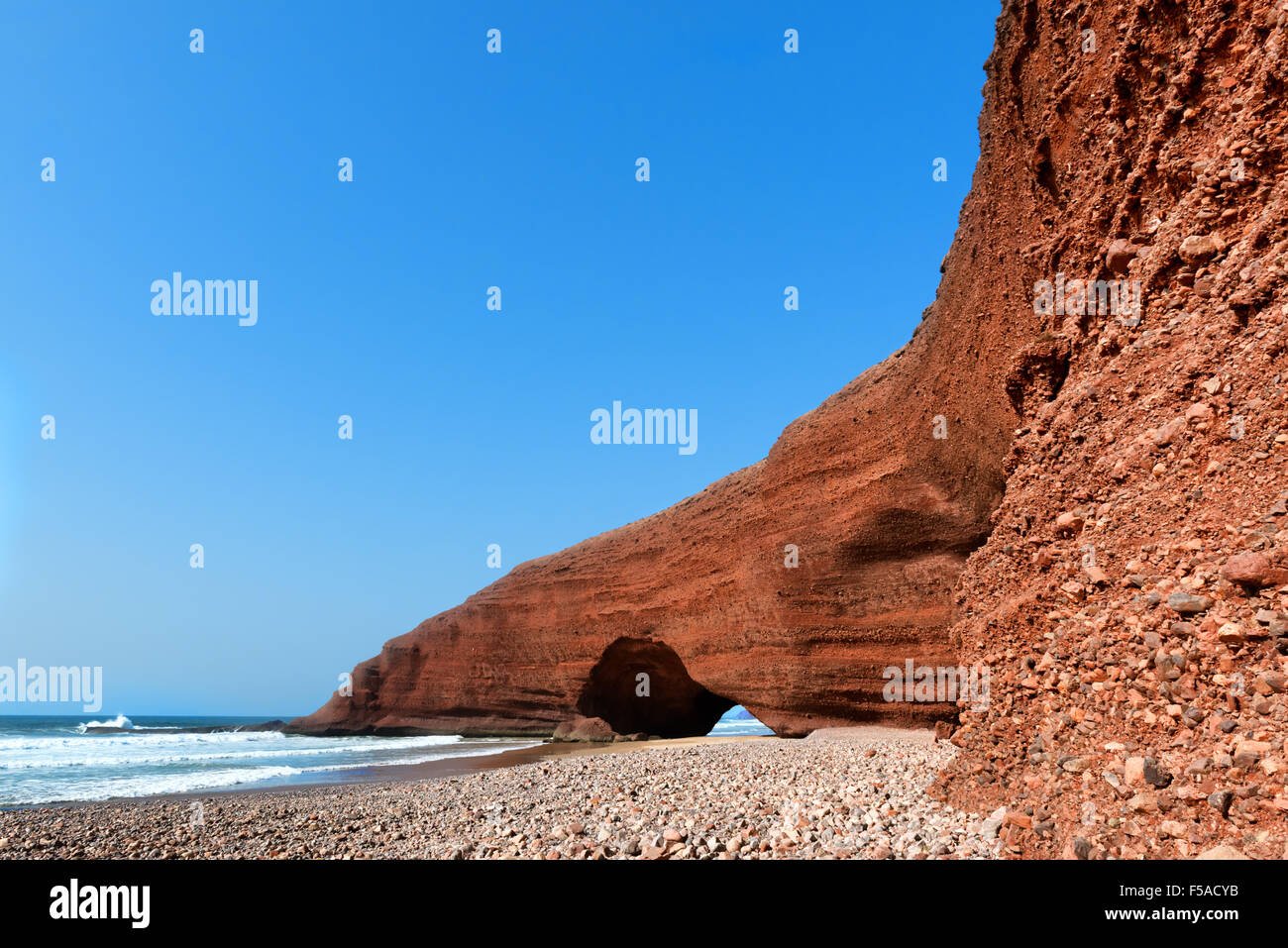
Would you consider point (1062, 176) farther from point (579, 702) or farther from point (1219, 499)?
point (579, 702)

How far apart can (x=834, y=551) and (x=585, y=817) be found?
13665 millimetres

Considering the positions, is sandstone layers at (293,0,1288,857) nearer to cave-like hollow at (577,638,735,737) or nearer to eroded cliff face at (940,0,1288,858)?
eroded cliff face at (940,0,1288,858)

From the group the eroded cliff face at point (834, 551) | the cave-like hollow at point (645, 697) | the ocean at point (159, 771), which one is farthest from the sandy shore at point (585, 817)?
the cave-like hollow at point (645, 697)

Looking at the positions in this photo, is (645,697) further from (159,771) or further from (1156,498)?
(1156,498)

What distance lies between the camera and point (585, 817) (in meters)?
7.00

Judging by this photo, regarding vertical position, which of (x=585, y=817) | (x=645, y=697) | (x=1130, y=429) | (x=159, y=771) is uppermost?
(x=1130, y=429)

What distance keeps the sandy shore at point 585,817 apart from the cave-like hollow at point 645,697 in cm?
1585

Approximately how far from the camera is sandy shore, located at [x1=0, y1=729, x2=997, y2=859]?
5430 millimetres

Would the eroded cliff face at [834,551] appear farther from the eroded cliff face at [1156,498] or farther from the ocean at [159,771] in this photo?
the ocean at [159,771]

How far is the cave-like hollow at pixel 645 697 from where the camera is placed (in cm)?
2884

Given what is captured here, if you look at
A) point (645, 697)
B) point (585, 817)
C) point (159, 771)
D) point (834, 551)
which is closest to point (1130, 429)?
point (585, 817)
